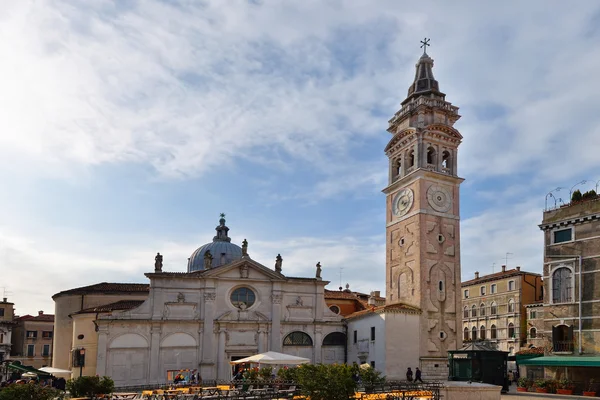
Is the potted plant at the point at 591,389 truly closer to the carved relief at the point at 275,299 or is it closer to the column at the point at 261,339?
the carved relief at the point at 275,299

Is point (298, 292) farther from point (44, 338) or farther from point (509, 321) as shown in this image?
point (44, 338)

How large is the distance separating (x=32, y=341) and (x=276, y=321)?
3561 cm

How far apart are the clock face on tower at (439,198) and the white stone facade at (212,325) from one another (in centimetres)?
953

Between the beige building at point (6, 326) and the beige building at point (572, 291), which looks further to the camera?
the beige building at point (6, 326)

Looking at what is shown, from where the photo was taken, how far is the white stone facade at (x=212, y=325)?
122ft

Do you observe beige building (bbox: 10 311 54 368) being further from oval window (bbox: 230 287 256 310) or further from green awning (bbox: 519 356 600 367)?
green awning (bbox: 519 356 600 367)

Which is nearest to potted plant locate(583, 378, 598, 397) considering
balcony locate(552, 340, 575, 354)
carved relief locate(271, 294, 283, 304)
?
balcony locate(552, 340, 575, 354)

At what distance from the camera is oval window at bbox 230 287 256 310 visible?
40375 millimetres

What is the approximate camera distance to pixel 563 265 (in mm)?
32281

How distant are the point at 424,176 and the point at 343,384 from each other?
26348 mm

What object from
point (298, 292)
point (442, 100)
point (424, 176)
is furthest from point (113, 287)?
point (442, 100)

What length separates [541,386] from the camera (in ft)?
103

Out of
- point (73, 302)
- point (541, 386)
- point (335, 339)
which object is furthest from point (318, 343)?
point (73, 302)

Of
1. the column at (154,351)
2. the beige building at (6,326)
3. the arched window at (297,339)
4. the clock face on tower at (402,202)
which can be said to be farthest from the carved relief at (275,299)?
the beige building at (6,326)
